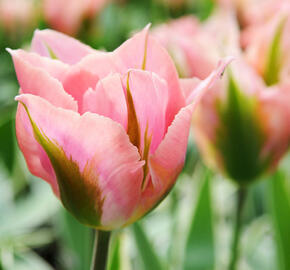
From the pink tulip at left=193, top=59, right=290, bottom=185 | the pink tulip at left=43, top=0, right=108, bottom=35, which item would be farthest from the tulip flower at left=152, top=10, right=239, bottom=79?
the pink tulip at left=43, top=0, right=108, bottom=35

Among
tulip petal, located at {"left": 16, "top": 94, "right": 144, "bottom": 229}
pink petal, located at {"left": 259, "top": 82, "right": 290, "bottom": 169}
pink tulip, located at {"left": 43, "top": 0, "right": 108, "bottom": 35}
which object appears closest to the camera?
tulip petal, located at {"left": 16, "top": 94, "right": 144, "bottom": 229}

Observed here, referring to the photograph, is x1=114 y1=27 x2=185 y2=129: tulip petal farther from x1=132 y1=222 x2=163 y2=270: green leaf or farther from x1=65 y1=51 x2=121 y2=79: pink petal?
x1=132 y1=222 x2=163 y2=270: green leaf

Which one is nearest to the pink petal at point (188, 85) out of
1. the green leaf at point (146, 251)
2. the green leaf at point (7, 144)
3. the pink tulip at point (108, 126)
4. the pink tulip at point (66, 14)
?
the pink tulip at point (108, 126)

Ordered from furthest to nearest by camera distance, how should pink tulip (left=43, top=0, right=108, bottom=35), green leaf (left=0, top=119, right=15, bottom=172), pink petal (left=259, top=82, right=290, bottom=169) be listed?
pink tulip (left=43, top=0, right=108, bottom=35), green leaf (left=0, top=119, right=15, bottom=172), pink petal (left=259, top=82, right=290, bottom=169)

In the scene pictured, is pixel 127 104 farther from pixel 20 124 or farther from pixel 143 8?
pixel 143 8

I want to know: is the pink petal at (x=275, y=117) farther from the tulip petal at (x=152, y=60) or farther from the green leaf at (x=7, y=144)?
the green leaf at (x=7, y=144)

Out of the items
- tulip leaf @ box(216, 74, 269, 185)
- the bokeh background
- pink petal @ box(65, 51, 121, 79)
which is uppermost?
pink petal @ box(65, 51, 121, 79)

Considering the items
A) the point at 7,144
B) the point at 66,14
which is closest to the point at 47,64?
the point at 7,144
